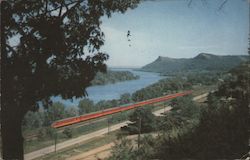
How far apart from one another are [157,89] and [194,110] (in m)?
1.31

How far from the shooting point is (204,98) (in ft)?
25.1

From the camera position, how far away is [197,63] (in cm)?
648

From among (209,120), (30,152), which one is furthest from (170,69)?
(30,152)

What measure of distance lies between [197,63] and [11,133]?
160 inches

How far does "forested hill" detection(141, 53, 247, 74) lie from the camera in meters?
6.29

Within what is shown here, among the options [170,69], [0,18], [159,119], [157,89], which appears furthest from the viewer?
[159,119]

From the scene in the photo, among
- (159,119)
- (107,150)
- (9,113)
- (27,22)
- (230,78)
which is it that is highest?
(27,22)

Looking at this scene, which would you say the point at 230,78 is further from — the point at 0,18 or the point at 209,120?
the point at 0,18

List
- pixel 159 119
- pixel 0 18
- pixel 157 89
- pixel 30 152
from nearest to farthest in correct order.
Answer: pixel 0 18 → pixel 30 152 → pixel 157 89 → pixel 159 119

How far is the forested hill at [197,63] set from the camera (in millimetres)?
6289

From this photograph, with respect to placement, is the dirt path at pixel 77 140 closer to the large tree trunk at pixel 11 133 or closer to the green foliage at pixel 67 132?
the green foliage at pixel 67 132

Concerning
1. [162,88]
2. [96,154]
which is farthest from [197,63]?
[96,154]

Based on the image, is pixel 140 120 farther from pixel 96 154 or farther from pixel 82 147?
pixel 82 147

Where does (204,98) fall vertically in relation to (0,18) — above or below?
below
